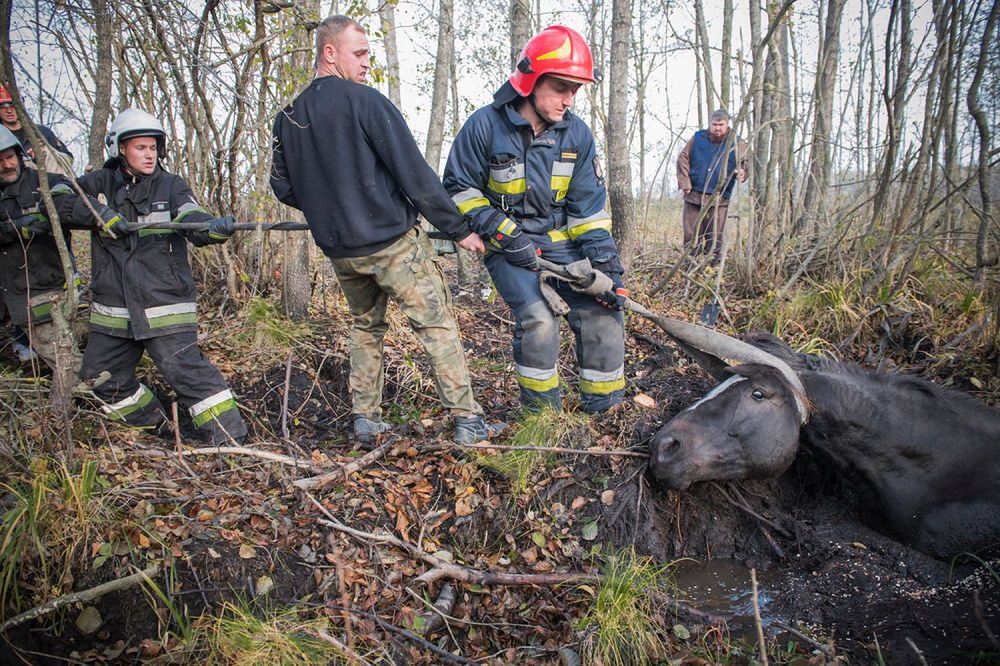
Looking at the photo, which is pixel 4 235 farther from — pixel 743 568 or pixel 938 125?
pixel 938 125

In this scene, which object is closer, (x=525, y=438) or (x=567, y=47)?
(x=567, y=47)

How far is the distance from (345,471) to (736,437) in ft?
8.05

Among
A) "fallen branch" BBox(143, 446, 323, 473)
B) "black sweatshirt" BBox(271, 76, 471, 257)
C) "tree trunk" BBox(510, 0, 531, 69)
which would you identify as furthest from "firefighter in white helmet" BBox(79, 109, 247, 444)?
"tree trunk" BBox(510, 0, 531, 69)

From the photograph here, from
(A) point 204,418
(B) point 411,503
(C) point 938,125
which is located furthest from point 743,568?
(C) point 938,125

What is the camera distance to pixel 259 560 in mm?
2902

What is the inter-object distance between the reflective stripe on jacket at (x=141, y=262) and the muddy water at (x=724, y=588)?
3707 mm

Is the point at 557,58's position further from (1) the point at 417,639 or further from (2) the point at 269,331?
(2) the point at 269,331

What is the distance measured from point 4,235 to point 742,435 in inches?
210

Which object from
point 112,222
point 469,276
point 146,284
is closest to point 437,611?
point 146,284

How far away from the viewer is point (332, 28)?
330 cm

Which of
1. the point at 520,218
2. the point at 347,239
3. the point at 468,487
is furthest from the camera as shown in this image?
the point at 520,218

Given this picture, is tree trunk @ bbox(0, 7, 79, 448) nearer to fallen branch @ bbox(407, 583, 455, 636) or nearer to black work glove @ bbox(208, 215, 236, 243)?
black work glove @ bbox(208, 215, 236, 243)

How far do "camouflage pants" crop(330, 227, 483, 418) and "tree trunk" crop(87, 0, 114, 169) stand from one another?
3.68 m

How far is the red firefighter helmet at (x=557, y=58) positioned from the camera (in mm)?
3389
